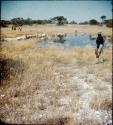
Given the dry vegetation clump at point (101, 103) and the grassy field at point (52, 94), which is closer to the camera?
the grassy field at point (52, 94)

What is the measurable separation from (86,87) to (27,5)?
511 cm

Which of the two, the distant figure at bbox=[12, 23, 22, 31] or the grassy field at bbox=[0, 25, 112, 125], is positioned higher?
the distant figure at bbox=[12, 23, 22, 31]

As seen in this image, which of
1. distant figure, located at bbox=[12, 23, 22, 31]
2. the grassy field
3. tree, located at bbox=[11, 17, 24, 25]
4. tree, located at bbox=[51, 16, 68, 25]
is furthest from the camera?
tree, located at bbox=[51, 16, 68, 25]

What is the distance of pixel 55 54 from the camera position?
2125 cm

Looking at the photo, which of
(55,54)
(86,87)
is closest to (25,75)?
(86,87)

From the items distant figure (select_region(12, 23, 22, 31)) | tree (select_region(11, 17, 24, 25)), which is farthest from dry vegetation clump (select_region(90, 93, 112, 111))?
tree (select_region(11, 17, 24, 25))

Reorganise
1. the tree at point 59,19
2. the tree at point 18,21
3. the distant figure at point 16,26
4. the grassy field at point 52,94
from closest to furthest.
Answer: the grassy field at point 52,94 → the tree at point 18,21 → the distant figure at point 16,26 → the tree at point 59,19

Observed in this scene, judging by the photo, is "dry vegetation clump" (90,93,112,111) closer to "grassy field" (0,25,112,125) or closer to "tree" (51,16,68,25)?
"grassy field" (0,25,112,125)

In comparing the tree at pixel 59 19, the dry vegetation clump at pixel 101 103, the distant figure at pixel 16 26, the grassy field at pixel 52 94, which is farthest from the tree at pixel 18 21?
the dry vegetation clump at pixel 101 103

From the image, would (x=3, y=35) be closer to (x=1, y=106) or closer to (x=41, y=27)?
(x=41, y=27)

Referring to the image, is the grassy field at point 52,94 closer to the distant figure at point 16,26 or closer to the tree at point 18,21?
the distant figure at point 16,26

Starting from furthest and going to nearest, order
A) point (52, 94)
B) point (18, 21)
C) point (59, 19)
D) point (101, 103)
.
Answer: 1. point (52, 94)
2. point (101, 103)
3. point (59, 19)
4. point (18, 21)

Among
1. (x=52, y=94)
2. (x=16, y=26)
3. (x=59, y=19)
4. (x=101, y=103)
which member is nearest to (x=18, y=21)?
(x=16, y=26)

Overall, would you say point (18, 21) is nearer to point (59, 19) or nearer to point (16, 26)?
point (16, 26)
